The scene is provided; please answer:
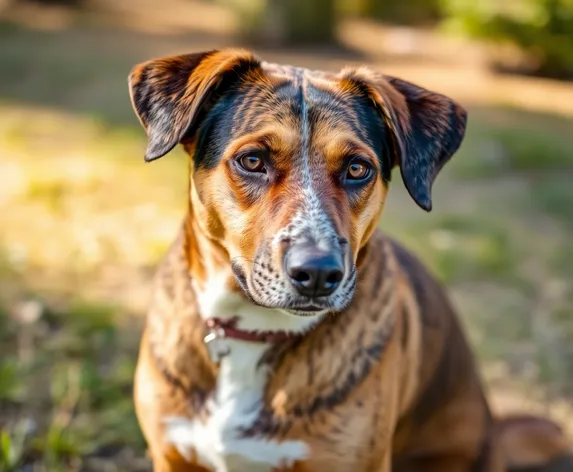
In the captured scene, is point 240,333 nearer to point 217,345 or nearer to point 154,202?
point 217,345

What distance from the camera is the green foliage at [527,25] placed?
30.9 ft

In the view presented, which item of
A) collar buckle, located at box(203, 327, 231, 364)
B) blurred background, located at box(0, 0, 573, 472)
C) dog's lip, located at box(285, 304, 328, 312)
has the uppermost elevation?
dog's lip, located at box(285, 304, 328, 312)

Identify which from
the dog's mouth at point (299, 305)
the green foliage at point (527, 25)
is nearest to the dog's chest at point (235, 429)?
the dog's mouth at point (299, 305)

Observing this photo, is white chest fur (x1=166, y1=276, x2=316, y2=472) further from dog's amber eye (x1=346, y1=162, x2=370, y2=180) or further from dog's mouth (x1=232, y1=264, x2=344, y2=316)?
dog's amber eye (x1=346, y1=162, x2=370, y2=180)

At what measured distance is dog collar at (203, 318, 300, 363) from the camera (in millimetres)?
2920

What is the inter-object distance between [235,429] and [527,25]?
7.98 m

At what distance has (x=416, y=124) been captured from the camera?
9.39 feet

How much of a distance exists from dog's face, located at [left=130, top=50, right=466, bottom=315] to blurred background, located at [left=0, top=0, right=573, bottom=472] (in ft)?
5.16

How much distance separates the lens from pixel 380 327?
2990 mm

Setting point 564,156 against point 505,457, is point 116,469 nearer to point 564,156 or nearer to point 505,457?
point 505,457

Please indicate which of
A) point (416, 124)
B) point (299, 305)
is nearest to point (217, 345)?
point (299, 305)

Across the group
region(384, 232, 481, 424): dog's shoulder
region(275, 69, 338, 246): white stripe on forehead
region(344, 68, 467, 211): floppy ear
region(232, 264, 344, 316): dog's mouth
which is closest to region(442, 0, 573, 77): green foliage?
region(384, 232, 481, 424): dog's shoulder

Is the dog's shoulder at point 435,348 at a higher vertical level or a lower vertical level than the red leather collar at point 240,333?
lower

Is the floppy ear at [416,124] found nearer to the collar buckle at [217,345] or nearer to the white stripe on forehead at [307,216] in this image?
the white stripe on forehead at [307,216]
